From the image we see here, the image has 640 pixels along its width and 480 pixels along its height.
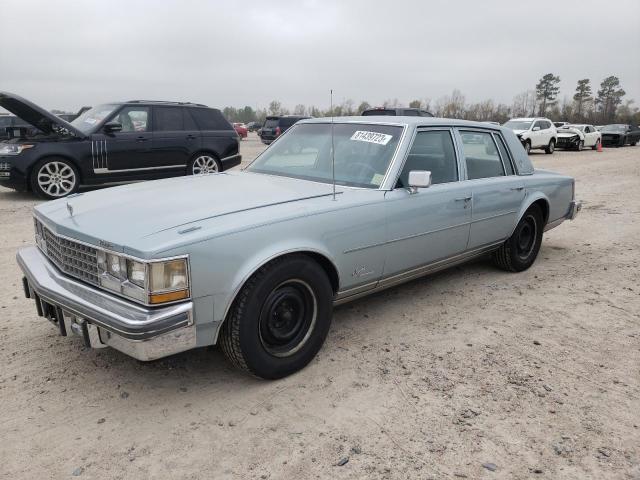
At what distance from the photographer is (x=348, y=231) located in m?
3.28

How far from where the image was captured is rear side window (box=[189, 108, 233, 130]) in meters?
10.2

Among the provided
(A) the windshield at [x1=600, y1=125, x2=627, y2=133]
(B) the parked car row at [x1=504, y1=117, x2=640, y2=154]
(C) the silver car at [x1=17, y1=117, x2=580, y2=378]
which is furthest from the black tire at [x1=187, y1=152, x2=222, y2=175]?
(A) the windshield at [x1=600, y1=125, x2=627, y2=133]

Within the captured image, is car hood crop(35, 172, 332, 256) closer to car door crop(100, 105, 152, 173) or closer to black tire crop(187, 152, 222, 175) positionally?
car door crop(100, 105, 152, 173)

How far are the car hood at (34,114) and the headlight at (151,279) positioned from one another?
6.76 meters

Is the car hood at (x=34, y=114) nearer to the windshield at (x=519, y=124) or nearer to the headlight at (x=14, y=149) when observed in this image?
the headlight at (x=14, y=149)

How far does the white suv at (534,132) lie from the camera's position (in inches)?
842

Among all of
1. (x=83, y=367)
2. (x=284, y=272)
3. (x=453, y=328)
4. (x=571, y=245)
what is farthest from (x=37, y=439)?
(x=571, y=245)

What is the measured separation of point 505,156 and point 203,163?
22.1 feet

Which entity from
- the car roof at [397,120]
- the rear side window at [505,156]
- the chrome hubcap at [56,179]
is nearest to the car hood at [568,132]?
the rear side window at [505,156]

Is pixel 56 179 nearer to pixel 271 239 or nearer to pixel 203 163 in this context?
pixel 203 163

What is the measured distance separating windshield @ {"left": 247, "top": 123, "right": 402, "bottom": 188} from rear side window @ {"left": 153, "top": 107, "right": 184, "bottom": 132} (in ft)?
19.3

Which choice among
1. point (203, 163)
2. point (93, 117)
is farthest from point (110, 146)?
point (203, 163)

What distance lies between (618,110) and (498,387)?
8158cm

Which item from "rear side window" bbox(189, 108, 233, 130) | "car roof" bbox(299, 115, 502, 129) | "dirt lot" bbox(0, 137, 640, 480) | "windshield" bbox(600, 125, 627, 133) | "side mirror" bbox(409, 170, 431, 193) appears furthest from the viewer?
"windshield" bbox(600, 125, 627, 133)
